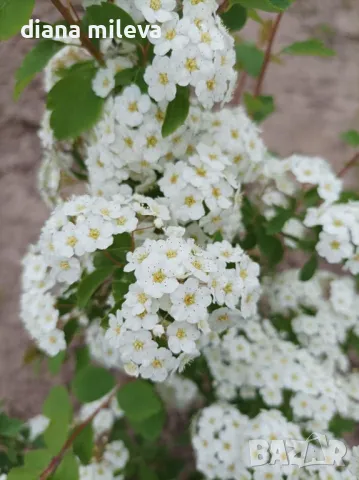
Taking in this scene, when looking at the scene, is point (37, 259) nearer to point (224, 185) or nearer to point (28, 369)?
point (224, 185)

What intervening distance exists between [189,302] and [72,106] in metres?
0.49

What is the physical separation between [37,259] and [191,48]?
1.76 feet

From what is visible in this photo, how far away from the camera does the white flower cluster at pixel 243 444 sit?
1.14m

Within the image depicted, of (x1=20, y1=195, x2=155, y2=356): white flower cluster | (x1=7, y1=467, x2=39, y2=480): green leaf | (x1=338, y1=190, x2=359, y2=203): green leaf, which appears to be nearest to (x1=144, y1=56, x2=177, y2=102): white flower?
(x1=20, y1=195, x2=155, y2=356): white flower cluster

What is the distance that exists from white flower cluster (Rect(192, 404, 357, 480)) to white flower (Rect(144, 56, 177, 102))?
714 mm

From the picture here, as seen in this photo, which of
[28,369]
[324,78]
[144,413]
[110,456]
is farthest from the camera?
[324,78]

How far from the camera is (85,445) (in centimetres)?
125

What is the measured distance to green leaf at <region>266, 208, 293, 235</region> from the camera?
130 cm

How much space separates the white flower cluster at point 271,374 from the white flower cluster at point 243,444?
A: 5cm

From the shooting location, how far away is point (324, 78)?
284 cm

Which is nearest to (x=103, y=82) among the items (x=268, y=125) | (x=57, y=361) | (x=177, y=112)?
(x=177, y=112)

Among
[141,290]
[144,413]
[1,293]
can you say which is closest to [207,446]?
[144,413]

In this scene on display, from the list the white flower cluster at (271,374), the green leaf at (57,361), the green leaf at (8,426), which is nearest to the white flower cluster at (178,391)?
the white flower cluster at (271,374)

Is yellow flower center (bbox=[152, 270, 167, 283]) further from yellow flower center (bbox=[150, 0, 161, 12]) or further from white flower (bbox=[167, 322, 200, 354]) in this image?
yellow flower center (bbox=[150, 0, 161, 12])
